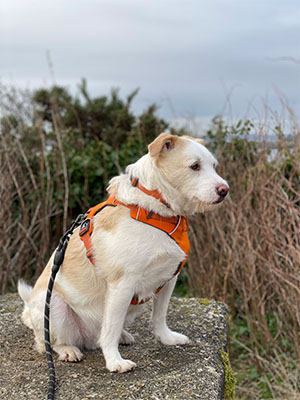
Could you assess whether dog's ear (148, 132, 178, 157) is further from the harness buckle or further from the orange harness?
the harness buckle

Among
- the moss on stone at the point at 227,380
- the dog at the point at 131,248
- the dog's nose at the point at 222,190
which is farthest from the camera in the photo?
the moss on stone at the point at 227,380

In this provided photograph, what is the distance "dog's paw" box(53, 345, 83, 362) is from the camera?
2.91m

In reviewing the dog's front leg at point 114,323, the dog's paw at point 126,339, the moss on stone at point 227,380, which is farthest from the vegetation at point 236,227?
the dog's front leg at point 114,323

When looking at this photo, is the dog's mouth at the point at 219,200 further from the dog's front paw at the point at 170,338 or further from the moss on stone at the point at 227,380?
the moss on stone at the point at 227,380

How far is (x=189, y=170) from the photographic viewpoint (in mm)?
2521

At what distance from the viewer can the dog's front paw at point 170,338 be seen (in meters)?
3.12

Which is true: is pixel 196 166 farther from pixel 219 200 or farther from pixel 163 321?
pixel 163 321

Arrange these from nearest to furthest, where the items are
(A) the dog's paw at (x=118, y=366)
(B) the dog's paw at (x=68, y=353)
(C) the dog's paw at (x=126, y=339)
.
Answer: (A) the dog's paw at (x=118, y=366), (B) the dog's paw at (x=68, y=353), (C) the dog's paw at (x=126, y=339)

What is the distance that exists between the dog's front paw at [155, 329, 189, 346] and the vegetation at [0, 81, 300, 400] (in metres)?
1.29

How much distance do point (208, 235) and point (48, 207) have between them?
2080 millimetres

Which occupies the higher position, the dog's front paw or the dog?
the dog

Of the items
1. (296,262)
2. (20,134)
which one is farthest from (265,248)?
(20,134)

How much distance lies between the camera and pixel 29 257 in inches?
224

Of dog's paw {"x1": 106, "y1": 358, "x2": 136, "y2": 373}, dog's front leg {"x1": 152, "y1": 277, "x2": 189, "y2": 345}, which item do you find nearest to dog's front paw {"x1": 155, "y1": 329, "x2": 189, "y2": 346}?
dog's front leg {"x1": 152, "y1": 277, "x2": 189, "y2": 345}
